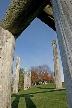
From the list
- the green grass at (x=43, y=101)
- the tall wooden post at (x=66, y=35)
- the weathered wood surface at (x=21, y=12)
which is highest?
the weathered wood surface at (x=21, y=12)

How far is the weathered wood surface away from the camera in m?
1.42

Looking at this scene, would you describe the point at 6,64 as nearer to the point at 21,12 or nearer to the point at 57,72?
the point at 21,12

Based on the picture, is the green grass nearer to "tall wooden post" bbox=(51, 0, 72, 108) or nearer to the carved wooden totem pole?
the carved wooden totem pole

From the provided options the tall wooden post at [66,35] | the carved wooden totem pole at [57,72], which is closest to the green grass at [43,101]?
the carved wooden totem pole at [57,72]

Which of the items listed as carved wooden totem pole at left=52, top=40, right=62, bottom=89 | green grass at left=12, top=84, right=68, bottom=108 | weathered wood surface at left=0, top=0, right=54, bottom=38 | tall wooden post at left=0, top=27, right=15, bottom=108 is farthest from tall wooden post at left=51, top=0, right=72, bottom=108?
carved wooden totem pole at left=52, top=40, right=62, bottom=89

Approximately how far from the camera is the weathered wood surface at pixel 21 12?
142cm

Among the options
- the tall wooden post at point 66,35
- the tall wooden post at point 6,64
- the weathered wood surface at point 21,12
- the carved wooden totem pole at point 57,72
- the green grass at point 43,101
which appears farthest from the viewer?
the carved wooden totem pole at point 57,72

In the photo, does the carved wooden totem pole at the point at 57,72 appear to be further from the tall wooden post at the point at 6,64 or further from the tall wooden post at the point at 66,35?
the tall wooden post at the point at 66,35

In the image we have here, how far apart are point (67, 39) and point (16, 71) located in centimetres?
1602

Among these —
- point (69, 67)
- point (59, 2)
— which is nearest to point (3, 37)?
point (59, 2)

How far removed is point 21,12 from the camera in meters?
1.56

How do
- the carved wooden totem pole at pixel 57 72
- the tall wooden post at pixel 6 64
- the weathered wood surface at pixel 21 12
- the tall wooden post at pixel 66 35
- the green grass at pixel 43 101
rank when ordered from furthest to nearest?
the carved wooden totem pole at pixel 57 72
the green grass at pixel 43 101
the tall wooden post at pixel 6 64
the weathered wood surface at pixel 21 12
the tall wooden post at pixel 66 35

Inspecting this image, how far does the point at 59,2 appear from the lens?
87 centimetres

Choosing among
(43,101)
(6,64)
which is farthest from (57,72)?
(6,64)
